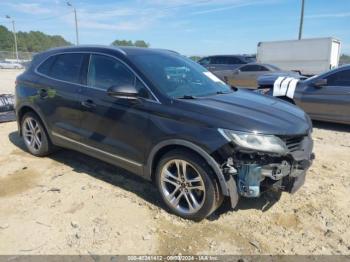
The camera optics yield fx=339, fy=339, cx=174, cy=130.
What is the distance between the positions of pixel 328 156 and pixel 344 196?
1.67 meters

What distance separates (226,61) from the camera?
17.5 metres

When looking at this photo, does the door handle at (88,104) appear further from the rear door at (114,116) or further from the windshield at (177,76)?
the windshield at (177,76)

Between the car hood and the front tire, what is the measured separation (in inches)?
17.7

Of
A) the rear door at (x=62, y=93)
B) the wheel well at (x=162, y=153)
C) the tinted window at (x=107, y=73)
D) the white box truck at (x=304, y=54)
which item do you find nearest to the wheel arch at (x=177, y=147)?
the wheel well at (x=162, y=153)

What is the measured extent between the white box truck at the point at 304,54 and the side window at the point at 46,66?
60.2 ft

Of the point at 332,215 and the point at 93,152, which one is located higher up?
the point at 93,152

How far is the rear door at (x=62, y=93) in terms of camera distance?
14.9 ft

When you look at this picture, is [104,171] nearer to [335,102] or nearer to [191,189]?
[191,189]

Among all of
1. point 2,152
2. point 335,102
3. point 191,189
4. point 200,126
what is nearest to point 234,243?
point 191,189

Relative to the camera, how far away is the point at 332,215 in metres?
3.74

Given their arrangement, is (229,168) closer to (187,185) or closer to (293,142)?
(187,185)

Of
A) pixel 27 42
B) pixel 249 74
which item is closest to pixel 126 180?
pixel 249 74

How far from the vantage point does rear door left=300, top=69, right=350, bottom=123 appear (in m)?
7.51

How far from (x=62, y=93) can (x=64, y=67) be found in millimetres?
418
